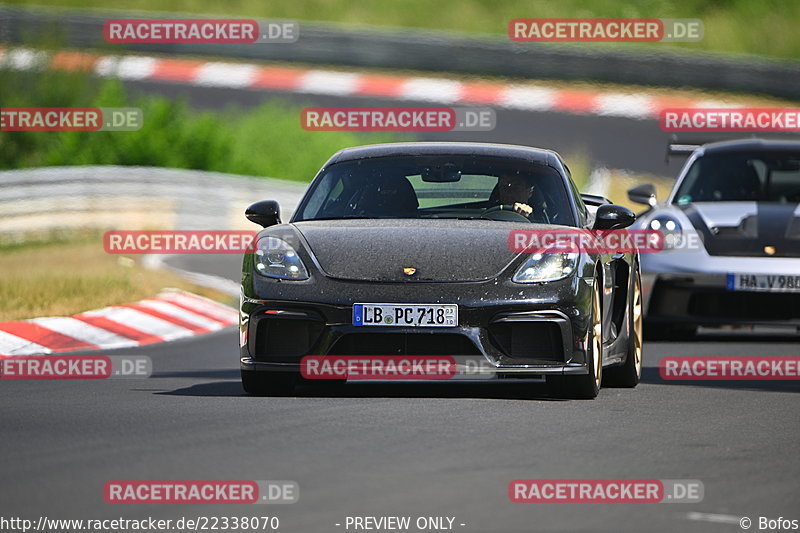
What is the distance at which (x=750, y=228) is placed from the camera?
12.5 metres

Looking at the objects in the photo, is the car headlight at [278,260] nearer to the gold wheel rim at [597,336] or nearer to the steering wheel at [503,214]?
the steering wheel at [503,214]

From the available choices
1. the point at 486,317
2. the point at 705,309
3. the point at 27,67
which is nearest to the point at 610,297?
the point at 486,317

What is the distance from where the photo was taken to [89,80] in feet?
94.1

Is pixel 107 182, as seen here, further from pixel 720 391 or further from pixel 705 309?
pixel 720 391

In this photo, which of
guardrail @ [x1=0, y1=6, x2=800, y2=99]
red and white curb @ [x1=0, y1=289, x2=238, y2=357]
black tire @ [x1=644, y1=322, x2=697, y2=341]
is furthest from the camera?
guardrail @ [x1=0, y1=6, x2=800, y2=99]

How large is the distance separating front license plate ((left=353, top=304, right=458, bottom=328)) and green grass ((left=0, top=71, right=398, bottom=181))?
62.7 ft

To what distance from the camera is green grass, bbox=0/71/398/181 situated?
27109mm

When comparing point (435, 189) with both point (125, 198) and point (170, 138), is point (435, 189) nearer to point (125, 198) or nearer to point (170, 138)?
point (125, 198)

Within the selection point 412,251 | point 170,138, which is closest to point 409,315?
point 412,251

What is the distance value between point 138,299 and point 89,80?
14.6 m

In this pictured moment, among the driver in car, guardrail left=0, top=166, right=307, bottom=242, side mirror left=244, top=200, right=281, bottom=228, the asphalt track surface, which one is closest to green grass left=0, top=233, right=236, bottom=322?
guardrail left=0, top=166, right=307, bottom=242

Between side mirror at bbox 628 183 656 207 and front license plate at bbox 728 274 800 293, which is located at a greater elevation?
side mirror at bbox 628 183 656 207

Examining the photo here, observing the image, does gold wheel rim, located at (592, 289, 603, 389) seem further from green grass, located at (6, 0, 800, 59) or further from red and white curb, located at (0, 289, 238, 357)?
green grass, located at (6, 0, 800, 59)

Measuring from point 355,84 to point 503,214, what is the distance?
69.6 feet
